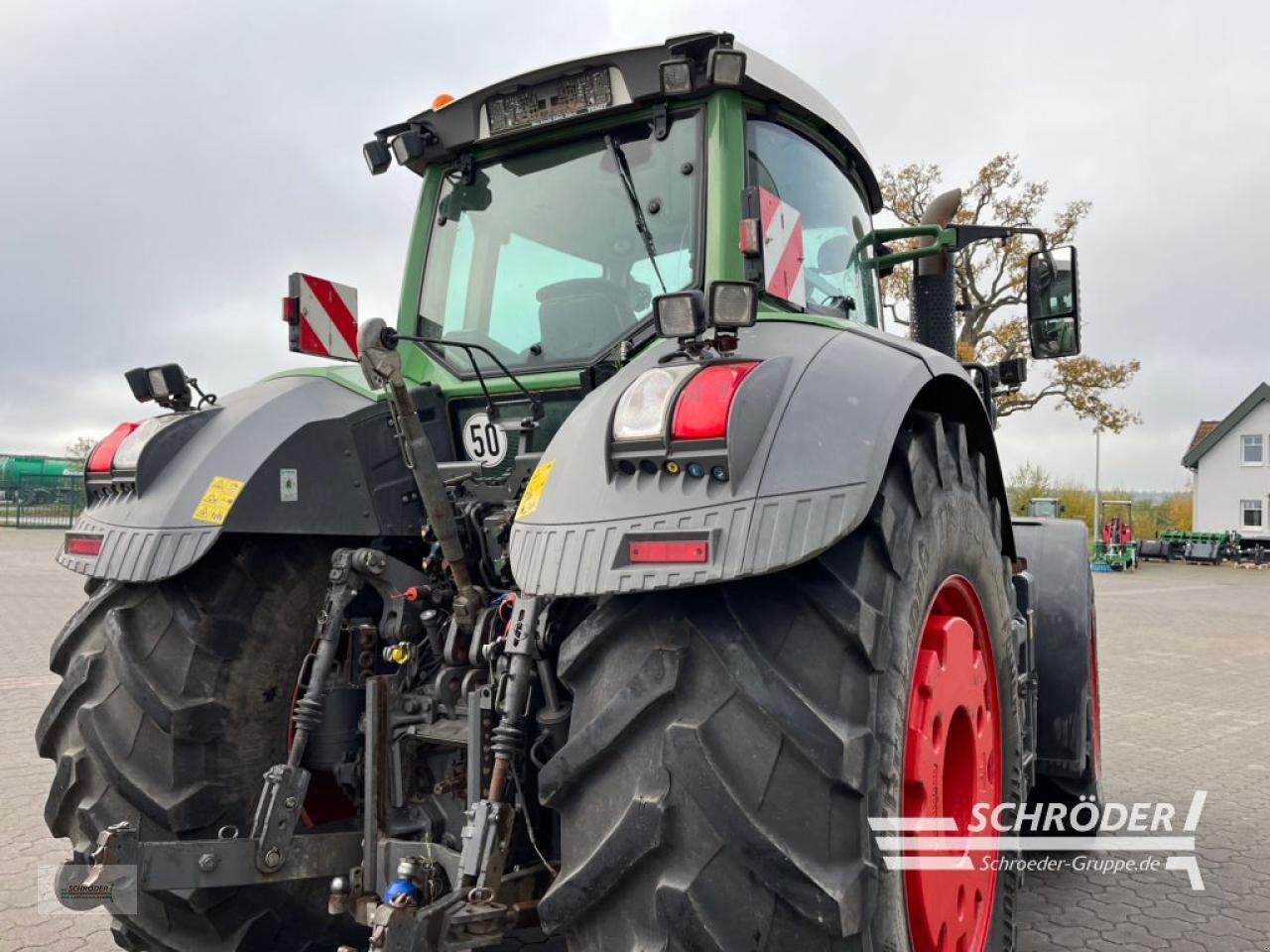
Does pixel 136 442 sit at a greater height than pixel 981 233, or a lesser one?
lesser

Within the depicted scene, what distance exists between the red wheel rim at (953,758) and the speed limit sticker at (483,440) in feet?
4.42

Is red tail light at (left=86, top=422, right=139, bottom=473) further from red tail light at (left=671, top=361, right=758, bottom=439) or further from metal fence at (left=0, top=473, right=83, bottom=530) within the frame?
metal fence at (left=0, top=473, right=83, bottom=530)

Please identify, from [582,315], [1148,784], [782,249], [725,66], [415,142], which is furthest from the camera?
[1148,784]

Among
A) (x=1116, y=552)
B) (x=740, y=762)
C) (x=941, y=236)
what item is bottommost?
(x=1116, y=552)

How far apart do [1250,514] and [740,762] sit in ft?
166

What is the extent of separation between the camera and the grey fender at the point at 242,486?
8.88 feet

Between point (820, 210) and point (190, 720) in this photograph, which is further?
point (820, 210)

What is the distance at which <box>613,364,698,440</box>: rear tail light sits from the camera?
1.99m

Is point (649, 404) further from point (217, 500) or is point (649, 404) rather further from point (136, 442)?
point (136, 442)

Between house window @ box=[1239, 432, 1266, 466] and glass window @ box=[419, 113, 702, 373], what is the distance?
163 feet

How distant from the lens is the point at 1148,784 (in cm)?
577

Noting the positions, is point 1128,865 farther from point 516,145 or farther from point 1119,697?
point 1119,697

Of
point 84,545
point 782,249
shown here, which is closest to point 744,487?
point 782,249

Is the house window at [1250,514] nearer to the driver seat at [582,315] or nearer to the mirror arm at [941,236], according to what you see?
the mirror arm at [941,236]
